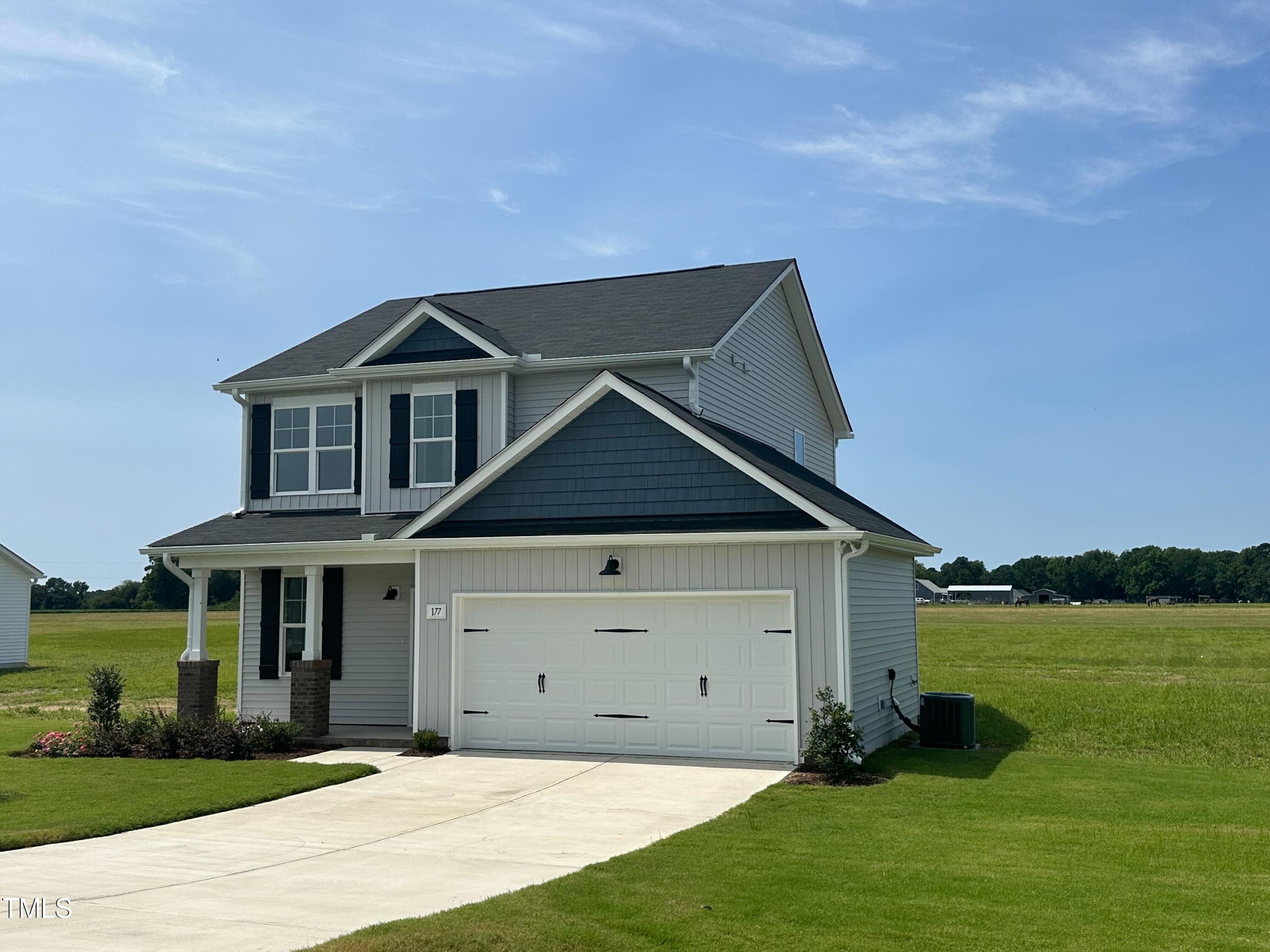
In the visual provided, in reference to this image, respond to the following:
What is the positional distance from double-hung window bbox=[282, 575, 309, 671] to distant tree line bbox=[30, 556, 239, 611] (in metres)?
86.3

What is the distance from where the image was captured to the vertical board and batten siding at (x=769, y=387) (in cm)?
2011

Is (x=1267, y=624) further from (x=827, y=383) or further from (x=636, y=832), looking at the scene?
(x=636, y=832)

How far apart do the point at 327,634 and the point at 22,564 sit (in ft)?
107

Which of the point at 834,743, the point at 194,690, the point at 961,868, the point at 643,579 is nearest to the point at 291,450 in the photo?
the point at 194,690

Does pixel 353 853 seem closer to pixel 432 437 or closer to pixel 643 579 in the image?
pixel 643 579

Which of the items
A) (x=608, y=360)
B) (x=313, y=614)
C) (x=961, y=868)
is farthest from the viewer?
(x=608, y=360)

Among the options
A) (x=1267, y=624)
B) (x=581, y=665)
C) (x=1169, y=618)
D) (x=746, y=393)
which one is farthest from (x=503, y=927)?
(x=1169, y=618)

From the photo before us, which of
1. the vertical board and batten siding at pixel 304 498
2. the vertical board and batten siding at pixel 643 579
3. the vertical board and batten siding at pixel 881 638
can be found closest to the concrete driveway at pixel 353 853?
the vertical board and batten siding at pixel 643 579

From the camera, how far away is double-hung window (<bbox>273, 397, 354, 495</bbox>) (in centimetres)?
2103

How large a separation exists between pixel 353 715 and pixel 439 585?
4539 mm

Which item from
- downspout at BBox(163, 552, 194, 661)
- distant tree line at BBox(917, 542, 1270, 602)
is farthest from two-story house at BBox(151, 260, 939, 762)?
distant tree line at BBox(917, 542, 1270, 602)

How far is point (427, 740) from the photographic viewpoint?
16.6 m

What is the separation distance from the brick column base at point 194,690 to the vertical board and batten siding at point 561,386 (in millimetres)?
6655

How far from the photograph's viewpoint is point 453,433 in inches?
784
